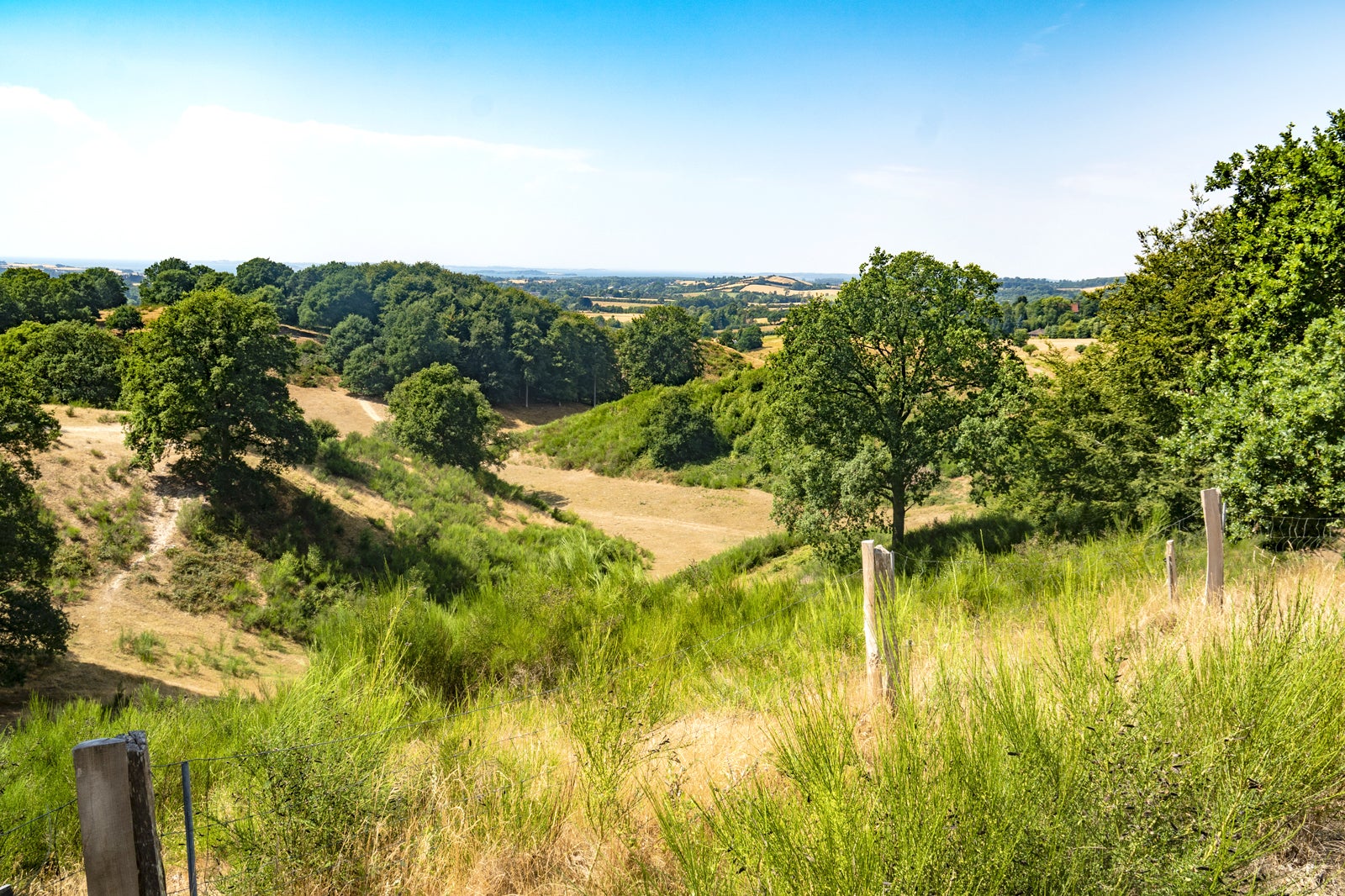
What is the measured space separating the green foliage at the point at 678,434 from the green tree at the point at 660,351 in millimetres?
28084

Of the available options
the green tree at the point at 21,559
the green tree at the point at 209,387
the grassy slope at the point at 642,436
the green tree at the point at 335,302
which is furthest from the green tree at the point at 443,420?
the green tree at the point at 335,302

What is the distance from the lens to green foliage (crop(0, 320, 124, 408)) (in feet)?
101

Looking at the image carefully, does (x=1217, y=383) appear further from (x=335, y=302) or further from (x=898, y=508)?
(x=335, y=302)

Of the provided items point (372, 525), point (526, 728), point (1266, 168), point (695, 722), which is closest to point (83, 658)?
point (372, 525)

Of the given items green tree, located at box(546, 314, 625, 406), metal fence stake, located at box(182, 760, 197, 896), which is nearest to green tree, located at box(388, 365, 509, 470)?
metal fence stake, located at box(182, 760, 197, 896)

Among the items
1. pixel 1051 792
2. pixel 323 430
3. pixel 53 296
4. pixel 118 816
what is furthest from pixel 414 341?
pixel 1051 792

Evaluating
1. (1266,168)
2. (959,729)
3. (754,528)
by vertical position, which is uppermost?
(1266,168)

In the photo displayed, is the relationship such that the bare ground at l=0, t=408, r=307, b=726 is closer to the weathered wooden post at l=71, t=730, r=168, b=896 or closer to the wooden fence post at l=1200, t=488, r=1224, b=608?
the weathered wooden post at l=71, t=730, r=168, b=896

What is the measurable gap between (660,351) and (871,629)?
70.7m

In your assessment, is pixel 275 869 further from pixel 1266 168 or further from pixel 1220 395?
pixel 1266 168

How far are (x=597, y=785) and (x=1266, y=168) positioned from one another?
1703 centimetres

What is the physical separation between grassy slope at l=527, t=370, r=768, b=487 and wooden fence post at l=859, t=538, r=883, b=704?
3196 cm

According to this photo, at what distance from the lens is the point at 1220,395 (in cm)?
1201

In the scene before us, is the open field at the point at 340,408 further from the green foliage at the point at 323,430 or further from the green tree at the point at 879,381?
the green tree at the point at 879,381
